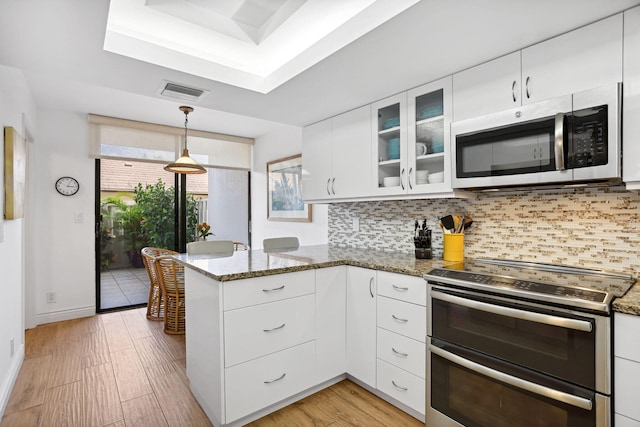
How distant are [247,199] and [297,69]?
348cm

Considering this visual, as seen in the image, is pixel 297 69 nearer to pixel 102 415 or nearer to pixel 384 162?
pixel 384 162

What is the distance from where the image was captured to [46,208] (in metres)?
3.70

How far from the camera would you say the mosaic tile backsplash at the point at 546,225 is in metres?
1.68

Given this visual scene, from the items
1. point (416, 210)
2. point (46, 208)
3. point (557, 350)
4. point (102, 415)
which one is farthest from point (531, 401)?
point (46, 208)

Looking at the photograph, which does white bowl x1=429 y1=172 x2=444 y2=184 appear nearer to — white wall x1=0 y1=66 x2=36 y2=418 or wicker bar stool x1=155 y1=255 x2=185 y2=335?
wicker bar stool x1=155 y1=255 x2=185 y2=335

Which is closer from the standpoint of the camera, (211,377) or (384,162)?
(211,377)

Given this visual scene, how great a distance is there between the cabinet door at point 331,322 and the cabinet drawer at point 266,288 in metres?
0.10

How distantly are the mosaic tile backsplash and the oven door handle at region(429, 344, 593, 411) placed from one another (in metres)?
0.78

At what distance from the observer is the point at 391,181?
2414mm

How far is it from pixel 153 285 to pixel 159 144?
1.78 metres

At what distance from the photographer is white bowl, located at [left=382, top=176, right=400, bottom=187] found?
7.81 ft

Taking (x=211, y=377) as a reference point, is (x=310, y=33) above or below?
above

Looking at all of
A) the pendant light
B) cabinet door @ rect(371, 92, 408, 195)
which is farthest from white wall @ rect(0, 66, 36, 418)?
cabinet door @ rect(371, 92, 408, 195)

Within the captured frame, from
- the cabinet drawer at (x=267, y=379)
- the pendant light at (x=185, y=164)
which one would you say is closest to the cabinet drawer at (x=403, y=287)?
the cabinet drawer at (x=267, y=379)
